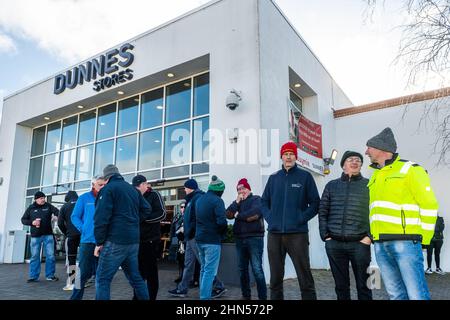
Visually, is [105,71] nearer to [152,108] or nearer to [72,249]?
[152,108]

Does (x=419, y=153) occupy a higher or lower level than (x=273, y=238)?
higher

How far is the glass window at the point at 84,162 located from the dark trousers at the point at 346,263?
9850mm

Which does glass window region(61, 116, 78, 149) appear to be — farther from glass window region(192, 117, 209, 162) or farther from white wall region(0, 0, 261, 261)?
glass window region(192, 117, 209, 162)

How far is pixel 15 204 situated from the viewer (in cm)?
1327

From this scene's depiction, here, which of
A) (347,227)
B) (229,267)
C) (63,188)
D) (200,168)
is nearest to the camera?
(347,227)

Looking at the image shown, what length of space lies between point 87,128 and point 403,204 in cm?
1154

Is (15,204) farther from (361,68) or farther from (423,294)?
(423,294)

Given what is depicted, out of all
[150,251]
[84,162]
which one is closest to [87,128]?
[84,162]

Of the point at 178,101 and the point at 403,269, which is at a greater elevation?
the point at 178,101

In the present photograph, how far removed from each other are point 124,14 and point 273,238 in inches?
283

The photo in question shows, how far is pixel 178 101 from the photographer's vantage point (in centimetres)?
1008

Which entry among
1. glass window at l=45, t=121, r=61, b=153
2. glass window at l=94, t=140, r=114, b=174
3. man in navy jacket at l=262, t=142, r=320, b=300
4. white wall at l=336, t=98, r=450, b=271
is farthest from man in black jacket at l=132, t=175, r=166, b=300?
glass window at l=45, t=121, r=61, b=153

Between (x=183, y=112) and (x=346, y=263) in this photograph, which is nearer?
(x=346, y=263)
